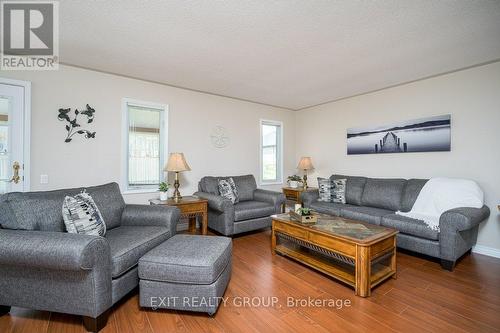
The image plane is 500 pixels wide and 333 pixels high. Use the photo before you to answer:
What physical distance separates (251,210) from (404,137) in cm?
263

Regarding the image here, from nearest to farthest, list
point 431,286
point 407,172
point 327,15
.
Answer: point 327,15 → point 431,286 → point 407,172

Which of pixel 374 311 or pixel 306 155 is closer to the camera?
pixel 374 311

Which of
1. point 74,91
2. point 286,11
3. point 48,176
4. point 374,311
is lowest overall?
point 374,311

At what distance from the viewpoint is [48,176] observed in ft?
9.38

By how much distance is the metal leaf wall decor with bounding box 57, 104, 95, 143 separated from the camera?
9.60 feet

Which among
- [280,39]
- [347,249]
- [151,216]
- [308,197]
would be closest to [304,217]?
[347,249]

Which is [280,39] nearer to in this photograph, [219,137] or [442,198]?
[219,137]

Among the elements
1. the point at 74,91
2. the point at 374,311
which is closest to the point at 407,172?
the point at 374,311

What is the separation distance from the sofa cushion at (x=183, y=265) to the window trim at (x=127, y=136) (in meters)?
Answer: 1.90

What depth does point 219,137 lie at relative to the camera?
14.1ft

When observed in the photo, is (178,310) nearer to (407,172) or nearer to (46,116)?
(46,116)

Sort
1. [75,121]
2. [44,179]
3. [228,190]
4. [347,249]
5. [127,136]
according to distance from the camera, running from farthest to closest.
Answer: [228,190]
[127,136]
[75,121]
[44,179]
[347,249]

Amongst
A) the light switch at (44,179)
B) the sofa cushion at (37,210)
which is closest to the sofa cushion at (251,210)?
the sofa cushion at (37,210)

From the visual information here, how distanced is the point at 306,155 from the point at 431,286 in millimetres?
3365
